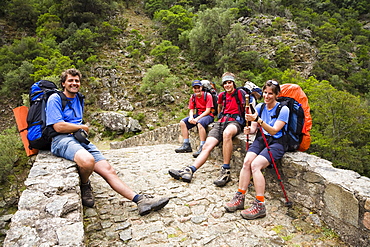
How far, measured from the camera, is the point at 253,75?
2550 cm

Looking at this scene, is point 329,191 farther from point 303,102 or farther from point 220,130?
point 220,130

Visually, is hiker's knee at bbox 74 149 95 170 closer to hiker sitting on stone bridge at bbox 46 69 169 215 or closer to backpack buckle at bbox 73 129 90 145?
hiker sitting on stone bridge at bbox 46 69 169 215

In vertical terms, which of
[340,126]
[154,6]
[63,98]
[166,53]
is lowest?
[340,126]

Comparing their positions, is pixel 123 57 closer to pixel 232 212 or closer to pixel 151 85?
pixel 151 85

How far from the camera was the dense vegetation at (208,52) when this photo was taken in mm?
16781

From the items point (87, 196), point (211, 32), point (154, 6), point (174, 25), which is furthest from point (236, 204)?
point (154, 6)

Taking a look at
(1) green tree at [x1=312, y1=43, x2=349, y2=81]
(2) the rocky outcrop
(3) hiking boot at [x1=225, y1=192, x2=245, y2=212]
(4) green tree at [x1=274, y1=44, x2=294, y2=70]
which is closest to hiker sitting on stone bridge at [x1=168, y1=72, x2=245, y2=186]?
(3) hiking boot at [x1=225, y1=192, x2=245, y2=212]

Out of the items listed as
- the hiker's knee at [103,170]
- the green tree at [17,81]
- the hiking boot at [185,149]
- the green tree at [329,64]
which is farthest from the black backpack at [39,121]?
the green tree at [329,64]

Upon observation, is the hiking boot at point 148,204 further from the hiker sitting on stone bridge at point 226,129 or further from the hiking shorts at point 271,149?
the hiking shorts at point 271,149

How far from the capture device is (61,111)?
300cm

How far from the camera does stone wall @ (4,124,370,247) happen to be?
5.69 ft

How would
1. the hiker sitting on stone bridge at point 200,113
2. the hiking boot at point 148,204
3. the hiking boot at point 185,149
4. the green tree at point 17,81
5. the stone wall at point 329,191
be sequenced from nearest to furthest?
the stone wall at point 329,191 → the hiking boot at point 148,204 → the hiker sitting on stone bridge at point 200,113 → the hiking boot at point 185,149 → the green tree at point 17,81

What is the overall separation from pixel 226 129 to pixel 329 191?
1.88 metres

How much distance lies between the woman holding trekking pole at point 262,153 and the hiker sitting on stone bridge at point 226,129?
72cm
